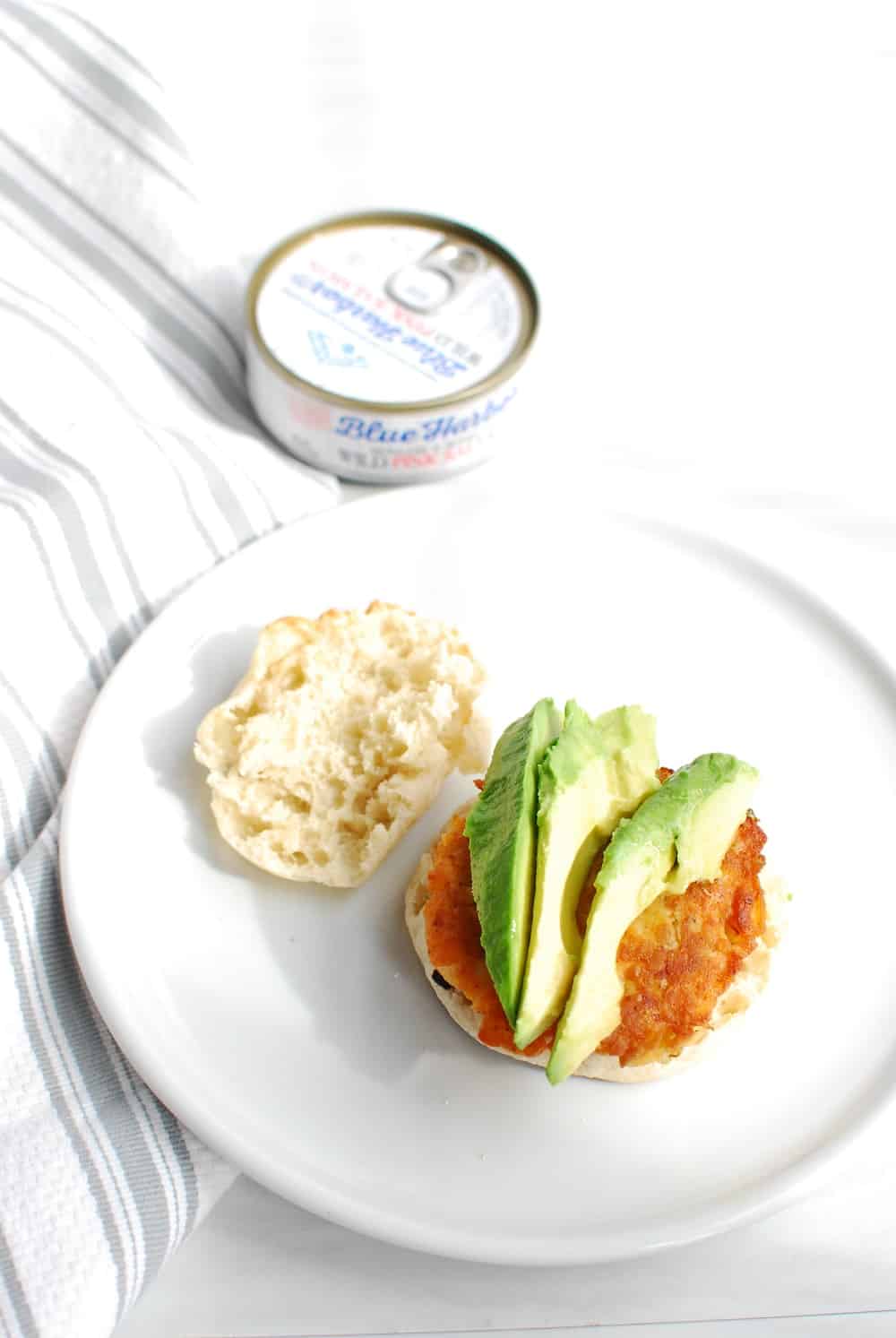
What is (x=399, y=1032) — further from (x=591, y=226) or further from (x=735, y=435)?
(x=591, y=226)

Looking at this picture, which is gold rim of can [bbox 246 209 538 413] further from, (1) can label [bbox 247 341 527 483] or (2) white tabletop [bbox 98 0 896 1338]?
(2) white tabletop [bbox 98 0 896 1338]

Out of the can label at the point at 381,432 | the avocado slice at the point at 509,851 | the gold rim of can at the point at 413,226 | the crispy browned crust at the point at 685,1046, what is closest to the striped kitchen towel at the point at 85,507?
the can label at the point at 381,432

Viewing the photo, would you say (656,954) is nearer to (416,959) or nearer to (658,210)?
(416,959)

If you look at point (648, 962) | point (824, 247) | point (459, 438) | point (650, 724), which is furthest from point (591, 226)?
point (648, 962)

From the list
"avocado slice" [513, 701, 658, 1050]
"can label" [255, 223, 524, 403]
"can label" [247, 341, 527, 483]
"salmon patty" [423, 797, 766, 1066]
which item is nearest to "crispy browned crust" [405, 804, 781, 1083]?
"salmon patty" [423, 797, 766, 1066]

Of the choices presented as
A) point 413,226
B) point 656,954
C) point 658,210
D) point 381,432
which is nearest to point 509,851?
point 656,954
